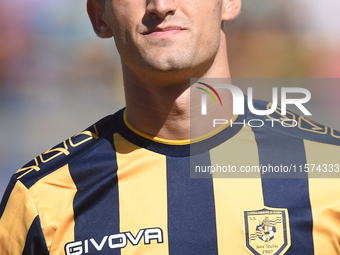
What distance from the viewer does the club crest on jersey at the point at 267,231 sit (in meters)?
1.77

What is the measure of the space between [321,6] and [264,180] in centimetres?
880

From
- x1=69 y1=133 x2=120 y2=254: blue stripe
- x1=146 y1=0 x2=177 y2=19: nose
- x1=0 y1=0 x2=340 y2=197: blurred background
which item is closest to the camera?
x1=146 y1=0 x2=177 y2=19: nose

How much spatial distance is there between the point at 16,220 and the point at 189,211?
81cm

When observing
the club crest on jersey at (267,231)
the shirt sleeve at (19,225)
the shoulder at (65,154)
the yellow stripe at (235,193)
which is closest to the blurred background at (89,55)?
the shoulder at (65,154)

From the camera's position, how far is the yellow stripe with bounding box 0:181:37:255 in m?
1.95

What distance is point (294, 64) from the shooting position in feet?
32.6

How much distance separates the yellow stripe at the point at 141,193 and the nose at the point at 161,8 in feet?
2.09

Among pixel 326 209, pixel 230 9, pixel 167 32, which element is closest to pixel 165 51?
pixel 167 32

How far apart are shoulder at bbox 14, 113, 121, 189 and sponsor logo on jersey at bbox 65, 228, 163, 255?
0.39m

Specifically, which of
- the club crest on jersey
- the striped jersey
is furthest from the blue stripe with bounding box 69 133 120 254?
the club crest on jersey

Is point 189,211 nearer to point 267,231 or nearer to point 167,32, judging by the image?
point 267,231

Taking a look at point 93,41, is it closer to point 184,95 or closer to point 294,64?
point 294,64

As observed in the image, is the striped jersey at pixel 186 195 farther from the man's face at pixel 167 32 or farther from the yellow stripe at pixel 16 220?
the man's face at pixel 167 32

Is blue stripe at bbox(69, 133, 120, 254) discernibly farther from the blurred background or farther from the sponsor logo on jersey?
the blurred background
